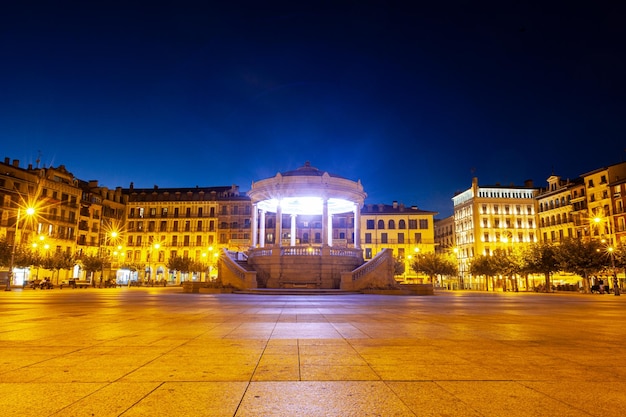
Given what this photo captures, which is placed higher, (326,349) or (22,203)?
(22,203)

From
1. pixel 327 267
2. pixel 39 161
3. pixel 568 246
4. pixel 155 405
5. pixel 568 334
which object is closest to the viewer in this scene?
pixel 155 405

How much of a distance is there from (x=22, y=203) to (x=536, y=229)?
3667 inches

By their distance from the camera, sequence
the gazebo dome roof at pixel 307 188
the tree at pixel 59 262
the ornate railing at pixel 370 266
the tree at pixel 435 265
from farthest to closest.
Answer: the tree at pixel 435 265
the tree at pixel 59 262
the gazebo dome roof at pixel 307 188
the ornate railing at pixel 370 266

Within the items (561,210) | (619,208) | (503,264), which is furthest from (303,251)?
(561,210)

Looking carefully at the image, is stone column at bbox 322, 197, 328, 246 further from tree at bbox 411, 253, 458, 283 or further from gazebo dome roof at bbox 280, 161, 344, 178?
tree at bbox 411, 253, 458, 283

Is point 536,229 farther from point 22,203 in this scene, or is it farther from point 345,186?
point 22,203

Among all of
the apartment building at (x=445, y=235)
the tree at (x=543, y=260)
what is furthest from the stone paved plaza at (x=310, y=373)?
the apartment building at (x=445, y=235)

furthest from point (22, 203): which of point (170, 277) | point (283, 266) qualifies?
point (283, 266)

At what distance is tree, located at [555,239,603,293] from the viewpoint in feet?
176

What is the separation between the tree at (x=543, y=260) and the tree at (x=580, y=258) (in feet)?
4.97

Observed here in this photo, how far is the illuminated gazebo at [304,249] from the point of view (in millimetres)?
41000

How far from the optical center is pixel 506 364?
612 cm

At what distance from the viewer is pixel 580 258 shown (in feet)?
176

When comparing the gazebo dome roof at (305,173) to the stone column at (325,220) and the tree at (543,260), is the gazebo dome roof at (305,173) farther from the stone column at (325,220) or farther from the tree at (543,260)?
the tree at (543,260)
